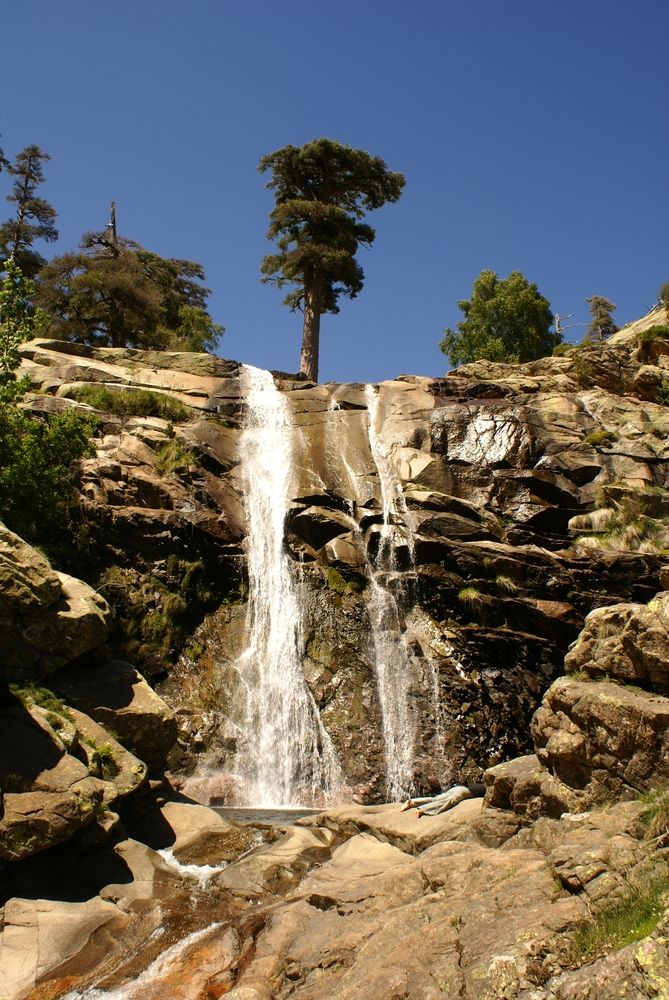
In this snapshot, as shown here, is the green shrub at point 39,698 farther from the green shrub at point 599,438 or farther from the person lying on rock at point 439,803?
the green shrub at point 599,438

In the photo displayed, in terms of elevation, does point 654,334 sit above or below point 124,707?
above

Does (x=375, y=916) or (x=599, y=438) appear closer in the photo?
(x=375, y=916)

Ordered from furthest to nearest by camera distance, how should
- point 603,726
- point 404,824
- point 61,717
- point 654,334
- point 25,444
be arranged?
point 654,334, point 25,444, point 61,717, point 404,824, point 603,726

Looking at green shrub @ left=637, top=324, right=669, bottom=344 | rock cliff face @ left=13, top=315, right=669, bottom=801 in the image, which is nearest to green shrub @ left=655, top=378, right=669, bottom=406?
rock cliff face @ left=13, top=315, right=669, bottom=801

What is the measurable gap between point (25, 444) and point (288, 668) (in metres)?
8.99

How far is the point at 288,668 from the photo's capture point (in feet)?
57.2

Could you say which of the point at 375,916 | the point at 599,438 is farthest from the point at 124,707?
the point at 599,438

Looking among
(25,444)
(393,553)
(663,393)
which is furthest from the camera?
(663,393)

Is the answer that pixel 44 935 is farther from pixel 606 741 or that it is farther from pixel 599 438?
pixel 599 438

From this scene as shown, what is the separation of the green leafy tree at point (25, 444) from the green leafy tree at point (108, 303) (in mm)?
13758

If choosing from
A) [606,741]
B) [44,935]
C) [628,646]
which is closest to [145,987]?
[44,935]

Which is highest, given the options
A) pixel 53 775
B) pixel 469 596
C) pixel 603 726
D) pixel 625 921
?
pixel 469 596

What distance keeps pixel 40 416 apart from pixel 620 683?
1876 centimetres

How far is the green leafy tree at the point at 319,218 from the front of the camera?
110 feet
